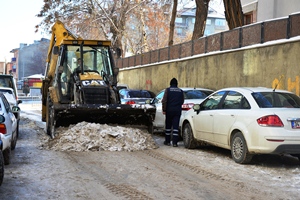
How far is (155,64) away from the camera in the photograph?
98.8 ft

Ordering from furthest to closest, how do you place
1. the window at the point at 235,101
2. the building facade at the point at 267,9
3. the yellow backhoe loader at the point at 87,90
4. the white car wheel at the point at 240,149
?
the building facade at the point at 267,9 < the yellow backhoe loader at the point at 87,90 < the window at the point at 235,101 < the white car wheel at the point at 240,149

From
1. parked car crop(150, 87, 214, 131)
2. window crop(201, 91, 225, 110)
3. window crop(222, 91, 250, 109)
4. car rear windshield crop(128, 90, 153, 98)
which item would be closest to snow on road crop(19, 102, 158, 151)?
window crop(201, 91, 225, 110)

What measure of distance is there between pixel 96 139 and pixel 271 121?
14.7 feet

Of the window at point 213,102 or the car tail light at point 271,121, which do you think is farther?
the window at point 213,102

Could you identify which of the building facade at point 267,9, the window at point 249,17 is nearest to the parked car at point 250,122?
the building facade at point 267,9

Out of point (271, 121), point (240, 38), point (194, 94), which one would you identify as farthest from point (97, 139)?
point (240, 38)

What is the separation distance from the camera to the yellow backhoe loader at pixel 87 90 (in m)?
12.3

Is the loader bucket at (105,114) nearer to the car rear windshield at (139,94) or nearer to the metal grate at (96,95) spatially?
the metal grate at (96,95)

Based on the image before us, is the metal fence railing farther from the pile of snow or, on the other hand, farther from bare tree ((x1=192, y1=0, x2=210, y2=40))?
the pile of snow

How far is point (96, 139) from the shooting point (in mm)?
11664

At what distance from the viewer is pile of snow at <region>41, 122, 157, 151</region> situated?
1148cm

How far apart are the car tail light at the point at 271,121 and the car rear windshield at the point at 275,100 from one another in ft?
1.56

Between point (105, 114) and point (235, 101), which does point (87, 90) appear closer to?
point (105, 114)

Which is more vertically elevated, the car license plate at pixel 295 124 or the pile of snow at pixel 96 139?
the car license plate at pixel 295 124
